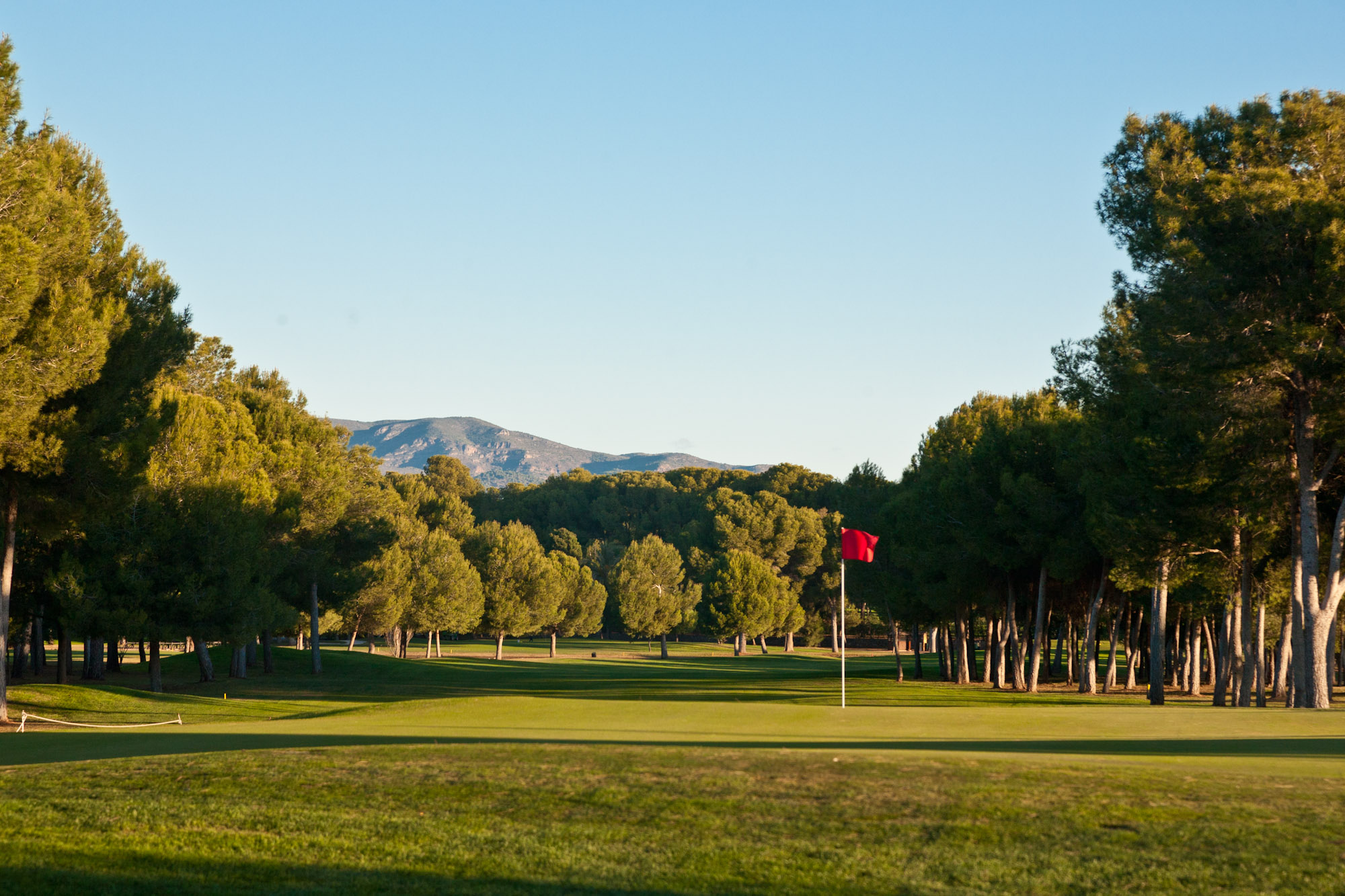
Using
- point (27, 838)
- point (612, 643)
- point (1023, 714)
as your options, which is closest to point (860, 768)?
point (27, 838)

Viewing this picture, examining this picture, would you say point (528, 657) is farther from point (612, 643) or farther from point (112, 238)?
point (112, 238)

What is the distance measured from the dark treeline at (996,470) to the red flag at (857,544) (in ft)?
26.2

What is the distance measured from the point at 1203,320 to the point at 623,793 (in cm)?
2083

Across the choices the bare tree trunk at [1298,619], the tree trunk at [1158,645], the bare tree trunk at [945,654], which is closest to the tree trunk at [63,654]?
the tree trunk at [1158,645]

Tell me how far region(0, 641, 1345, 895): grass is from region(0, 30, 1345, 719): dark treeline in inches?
358

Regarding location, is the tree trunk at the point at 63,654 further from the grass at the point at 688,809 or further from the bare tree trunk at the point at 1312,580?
the bare tree trunk at the point at 1312,580

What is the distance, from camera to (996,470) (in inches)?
1662

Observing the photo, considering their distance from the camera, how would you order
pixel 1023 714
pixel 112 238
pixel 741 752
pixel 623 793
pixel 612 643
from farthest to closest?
pixel 612 643 → pixel 112 238 → pixel 1023 714 → pixel 741 752 → pixel 623 793

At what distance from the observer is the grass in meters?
7.56

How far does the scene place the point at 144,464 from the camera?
83.1ft

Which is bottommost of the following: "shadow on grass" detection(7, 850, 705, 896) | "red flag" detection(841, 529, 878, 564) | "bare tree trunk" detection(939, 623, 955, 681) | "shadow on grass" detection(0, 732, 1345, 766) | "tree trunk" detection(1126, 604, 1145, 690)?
"bare tree trunk" detection(939, 623, 955, 681)

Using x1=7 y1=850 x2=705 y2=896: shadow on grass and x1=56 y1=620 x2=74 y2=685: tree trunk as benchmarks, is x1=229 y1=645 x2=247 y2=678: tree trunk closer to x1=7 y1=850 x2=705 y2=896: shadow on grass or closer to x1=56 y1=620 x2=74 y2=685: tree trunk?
x1=56 y1=620 x2=74 y2=685: tree trunk

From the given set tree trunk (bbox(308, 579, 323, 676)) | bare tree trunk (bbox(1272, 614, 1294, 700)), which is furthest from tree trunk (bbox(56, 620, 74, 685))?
bare tree trunk (bbox(1272, 614, 1294, 700))

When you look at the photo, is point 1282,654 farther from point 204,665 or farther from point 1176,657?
point 204,665
